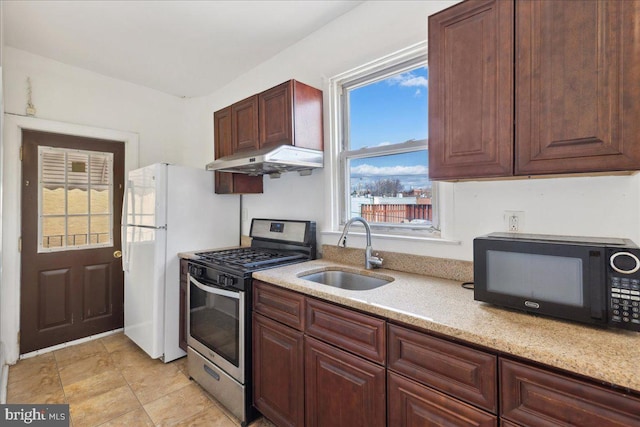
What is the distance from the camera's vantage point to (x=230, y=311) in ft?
6.38

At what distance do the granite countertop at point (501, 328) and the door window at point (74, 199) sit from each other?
8.13 ft

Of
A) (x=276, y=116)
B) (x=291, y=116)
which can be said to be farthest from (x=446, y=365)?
(x=276, y=116)

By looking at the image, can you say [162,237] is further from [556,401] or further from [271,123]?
[556,401]

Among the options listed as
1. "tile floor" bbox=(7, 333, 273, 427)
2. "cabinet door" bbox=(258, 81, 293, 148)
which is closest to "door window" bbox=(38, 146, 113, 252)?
"tile floor" bbox=(7, 333, 273, 427)

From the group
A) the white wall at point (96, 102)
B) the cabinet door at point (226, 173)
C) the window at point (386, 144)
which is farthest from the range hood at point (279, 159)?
the white wall at point (96, 102)

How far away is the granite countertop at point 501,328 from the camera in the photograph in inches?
31.2

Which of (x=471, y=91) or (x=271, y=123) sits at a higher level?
(x=271, y=123)

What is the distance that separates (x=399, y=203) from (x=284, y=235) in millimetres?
989

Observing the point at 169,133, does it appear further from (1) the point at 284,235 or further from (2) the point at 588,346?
(2) the point at 588,346

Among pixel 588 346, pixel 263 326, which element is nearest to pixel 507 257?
pixel 588 346

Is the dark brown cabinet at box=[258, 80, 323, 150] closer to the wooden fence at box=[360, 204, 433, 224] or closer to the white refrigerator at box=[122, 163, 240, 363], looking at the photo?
the wooden fence at box=[360, 204, 433, 224]

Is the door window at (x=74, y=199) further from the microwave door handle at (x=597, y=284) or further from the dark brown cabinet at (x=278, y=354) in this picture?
the microwave door handle at (x=597, y=284)

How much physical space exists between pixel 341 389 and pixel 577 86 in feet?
4.90

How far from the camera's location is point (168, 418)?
1.90 m
